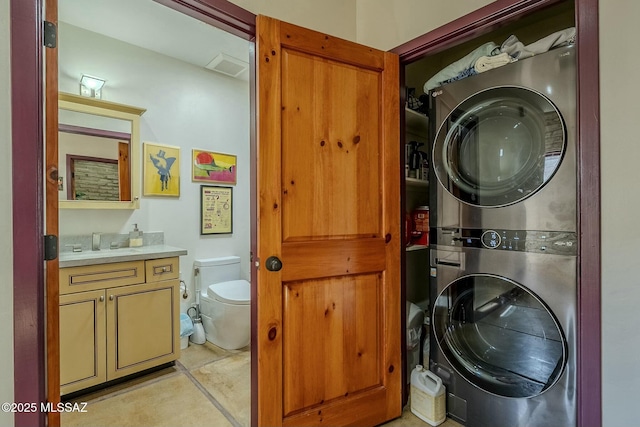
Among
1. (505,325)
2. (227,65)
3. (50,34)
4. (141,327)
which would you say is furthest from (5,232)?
(227,65)

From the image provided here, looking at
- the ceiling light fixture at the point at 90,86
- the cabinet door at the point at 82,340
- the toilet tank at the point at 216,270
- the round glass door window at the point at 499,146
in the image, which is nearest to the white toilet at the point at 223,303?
the toilet tank at the point at 216,270

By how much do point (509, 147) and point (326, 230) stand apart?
0.98 meters

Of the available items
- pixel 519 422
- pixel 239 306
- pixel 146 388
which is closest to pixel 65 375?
pixel 146 388

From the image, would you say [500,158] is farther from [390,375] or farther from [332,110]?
[390,375]

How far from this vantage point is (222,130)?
3150 millimetres

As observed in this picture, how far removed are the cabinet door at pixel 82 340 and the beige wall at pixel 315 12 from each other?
76.5 inches

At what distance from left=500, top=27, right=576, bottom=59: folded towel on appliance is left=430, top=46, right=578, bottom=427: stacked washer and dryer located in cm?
5

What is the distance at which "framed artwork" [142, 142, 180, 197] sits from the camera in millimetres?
2637

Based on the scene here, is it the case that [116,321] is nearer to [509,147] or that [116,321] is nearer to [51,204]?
[51,204]

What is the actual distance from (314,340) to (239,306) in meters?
1.17

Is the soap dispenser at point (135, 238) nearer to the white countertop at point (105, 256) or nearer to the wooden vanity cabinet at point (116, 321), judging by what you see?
the white countertop at point (105, 256)

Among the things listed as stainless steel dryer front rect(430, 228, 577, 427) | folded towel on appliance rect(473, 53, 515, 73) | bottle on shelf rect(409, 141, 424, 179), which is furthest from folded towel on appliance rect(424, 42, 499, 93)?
stainless steel dryer front rect(430, 228, 577, 427)

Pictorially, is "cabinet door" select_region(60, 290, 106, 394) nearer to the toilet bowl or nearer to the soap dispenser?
the soap dispenser
